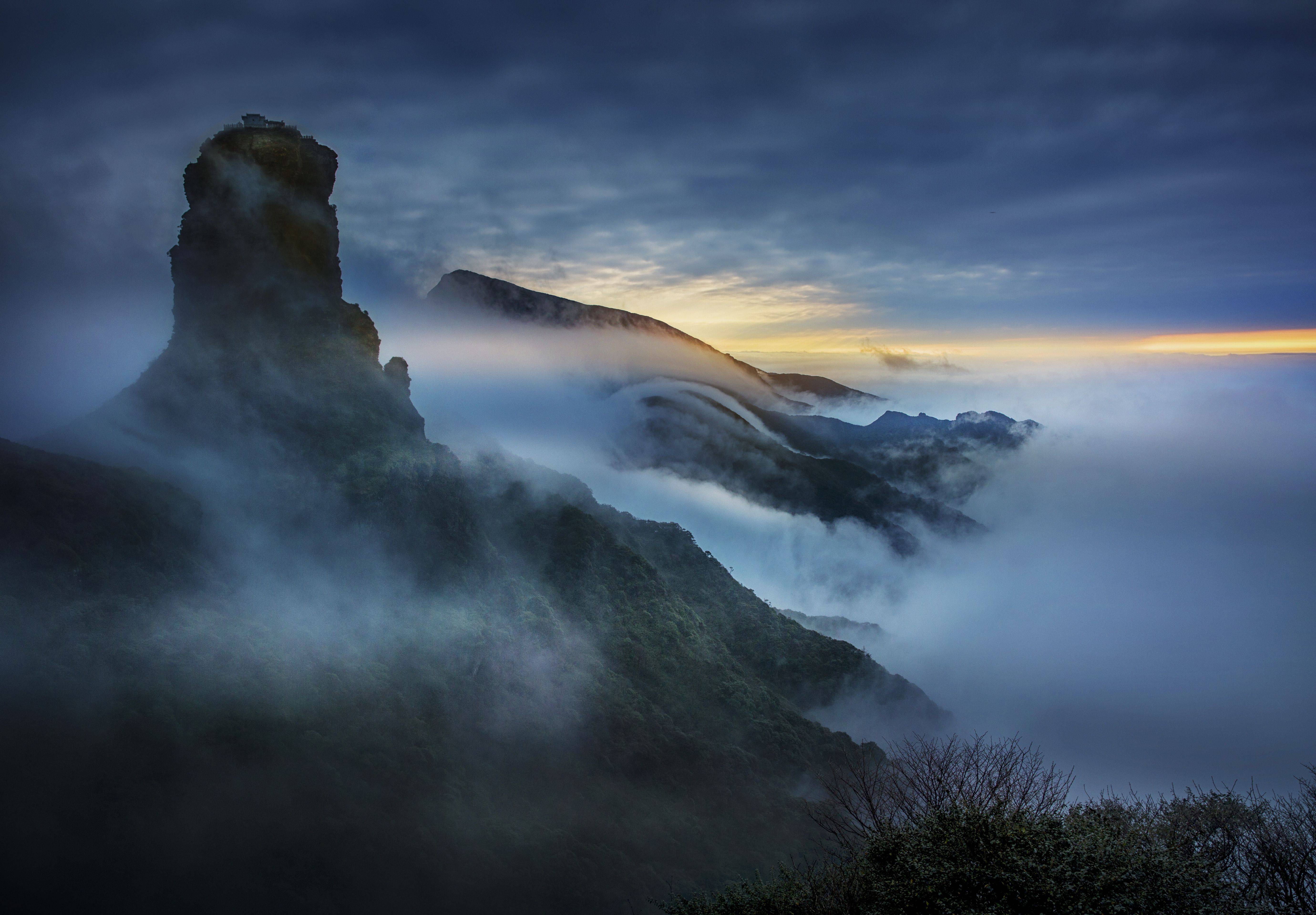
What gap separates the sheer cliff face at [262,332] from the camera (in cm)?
6425

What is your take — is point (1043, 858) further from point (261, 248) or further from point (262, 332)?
point (261, 248)

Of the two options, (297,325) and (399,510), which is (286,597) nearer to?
(399,510)

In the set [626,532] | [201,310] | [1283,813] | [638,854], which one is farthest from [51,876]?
[626,532]

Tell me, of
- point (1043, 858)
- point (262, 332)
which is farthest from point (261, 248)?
point (1043, 858)

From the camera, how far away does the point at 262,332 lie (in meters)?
69.9

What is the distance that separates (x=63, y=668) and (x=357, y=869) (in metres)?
19.9

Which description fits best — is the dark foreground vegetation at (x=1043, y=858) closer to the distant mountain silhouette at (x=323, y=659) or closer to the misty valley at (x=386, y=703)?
the misty valley at (x=386, y=703)

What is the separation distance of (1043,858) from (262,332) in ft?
244

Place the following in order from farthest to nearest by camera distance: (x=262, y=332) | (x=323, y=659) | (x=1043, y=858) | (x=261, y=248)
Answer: (x=261, y=248) < (x=262, y=332) < (x=323, y=659) < (x=1043, y=858)

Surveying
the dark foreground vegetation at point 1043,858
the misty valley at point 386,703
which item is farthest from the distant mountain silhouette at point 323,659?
the dark foreground vegetation at point 1043,858

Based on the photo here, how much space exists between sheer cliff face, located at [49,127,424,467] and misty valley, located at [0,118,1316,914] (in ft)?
0.95

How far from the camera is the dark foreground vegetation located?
23.8m

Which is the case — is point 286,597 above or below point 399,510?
below

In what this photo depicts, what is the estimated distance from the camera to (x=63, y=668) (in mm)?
39062
